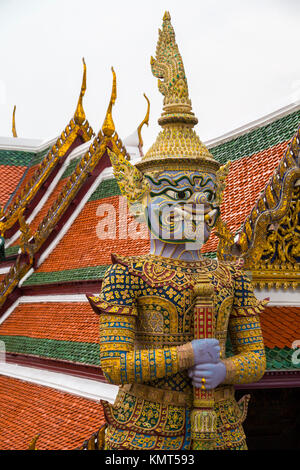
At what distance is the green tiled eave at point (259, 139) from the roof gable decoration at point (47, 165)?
3159 mm

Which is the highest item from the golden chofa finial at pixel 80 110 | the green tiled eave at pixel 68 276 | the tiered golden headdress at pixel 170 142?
the golden chofa finial at pixel 80 110

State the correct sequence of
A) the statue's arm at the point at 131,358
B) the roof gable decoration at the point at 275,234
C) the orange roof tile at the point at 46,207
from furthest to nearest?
1. the orange roof tile at the point at 46,207
2. the roof gable decoration at the point at 275,234
3. the statue's arm at the point at 131,358

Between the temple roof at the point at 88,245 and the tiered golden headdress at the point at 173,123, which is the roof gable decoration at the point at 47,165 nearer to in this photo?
the temple roof at the point at 88,245

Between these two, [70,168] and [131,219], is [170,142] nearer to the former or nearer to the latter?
[131,219]

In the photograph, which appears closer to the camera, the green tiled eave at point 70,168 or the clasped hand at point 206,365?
the clasped hand at point 206,365

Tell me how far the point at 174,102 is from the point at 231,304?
1.40 m

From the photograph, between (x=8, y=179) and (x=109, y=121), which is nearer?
(x=109, y=121)

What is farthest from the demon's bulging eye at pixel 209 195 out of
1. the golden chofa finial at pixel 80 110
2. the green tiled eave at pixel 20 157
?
the green tiled eave at pixel 20 157

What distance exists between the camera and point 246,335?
5137 mm

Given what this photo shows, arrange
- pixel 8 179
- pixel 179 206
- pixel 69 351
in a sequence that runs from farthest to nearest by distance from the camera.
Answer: pixel 8 179, pixel 69 351, pixel 179 206

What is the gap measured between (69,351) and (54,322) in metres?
0.91

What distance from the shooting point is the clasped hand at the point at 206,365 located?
4676 millimetres

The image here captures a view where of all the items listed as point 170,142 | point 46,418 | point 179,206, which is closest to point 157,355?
point 179,206
